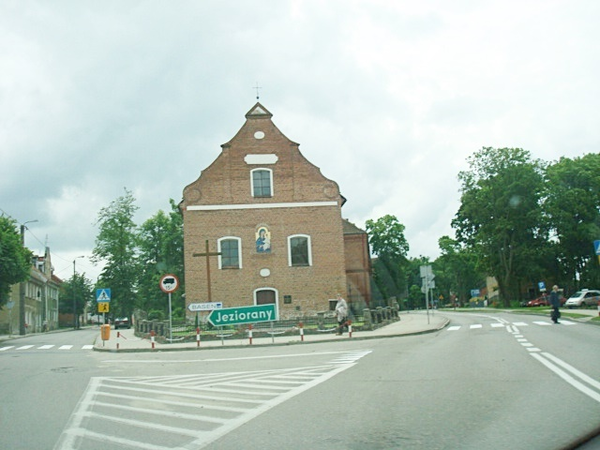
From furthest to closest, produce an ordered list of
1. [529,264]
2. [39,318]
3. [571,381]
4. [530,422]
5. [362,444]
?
[39,318], [529,264], [571,381], [530,422], [362,444]

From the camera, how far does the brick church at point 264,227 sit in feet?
142

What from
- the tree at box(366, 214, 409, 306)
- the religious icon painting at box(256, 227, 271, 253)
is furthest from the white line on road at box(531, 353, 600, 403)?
the tree at box(366, 214, 409, 306)

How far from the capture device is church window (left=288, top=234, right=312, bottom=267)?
144 feet

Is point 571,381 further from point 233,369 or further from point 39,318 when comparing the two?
point 39,318

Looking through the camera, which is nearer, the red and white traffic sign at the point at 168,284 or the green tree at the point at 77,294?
the red and white traffic sign at the point at 168,284

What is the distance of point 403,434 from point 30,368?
13273mm

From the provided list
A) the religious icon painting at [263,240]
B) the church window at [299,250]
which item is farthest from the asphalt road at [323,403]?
the church window at [299,250]

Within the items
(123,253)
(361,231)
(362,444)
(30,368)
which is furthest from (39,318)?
(362,444)

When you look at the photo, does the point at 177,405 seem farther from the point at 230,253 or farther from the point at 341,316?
the point at 230,253

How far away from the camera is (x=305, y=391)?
1041cm

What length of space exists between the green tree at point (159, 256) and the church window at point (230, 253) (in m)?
22.8

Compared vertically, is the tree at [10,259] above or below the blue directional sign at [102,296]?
above

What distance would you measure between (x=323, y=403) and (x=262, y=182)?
36052 mm

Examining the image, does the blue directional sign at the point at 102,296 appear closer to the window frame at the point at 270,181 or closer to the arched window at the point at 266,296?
the arched window at the point at 266,296
